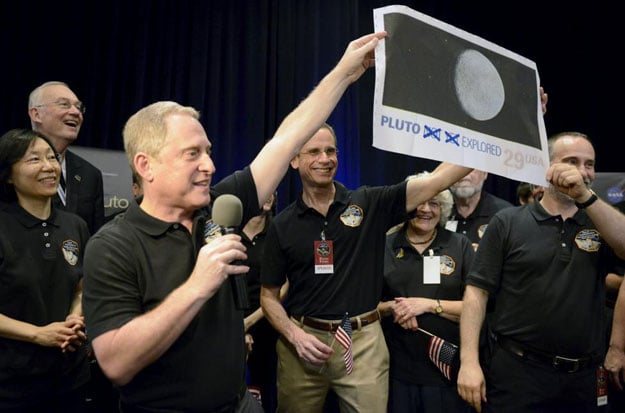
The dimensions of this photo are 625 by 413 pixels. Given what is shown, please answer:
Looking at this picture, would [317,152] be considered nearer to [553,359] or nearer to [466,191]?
[466,191]

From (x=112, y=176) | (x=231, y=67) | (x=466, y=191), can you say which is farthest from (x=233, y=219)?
(x=231, y=67)

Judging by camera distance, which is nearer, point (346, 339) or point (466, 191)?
point (346, 339)

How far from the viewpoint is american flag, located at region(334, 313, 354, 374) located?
2.68 metres

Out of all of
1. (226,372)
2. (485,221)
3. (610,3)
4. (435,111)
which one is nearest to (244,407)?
(226,372)

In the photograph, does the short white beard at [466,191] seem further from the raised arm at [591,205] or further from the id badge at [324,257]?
the raised arm at [591,205]

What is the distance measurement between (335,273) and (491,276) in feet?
2.51

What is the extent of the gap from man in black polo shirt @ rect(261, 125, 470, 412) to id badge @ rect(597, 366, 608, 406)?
1.00 m

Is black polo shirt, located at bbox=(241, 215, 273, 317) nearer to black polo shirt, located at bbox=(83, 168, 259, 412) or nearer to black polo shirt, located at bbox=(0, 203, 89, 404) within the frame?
black polo shirt, located at bbox=(0, 203, 89, 404)

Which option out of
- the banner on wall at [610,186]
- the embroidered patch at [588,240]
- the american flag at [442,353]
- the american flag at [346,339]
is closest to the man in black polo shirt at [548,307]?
the embroidered patch at [588,240]

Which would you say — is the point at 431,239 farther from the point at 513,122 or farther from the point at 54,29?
the point at 54,29

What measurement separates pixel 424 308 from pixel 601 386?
901mm

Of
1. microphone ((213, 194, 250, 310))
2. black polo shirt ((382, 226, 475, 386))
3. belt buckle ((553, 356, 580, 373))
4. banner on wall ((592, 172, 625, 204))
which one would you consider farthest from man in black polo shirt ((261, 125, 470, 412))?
banner on wall ((592, 172, 625, 204))

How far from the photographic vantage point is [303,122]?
1917 mm

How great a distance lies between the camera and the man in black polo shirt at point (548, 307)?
7.62ft
